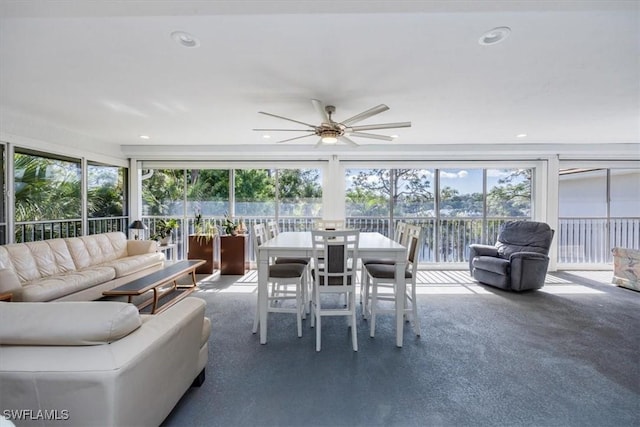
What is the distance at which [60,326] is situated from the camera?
1132 millimetres

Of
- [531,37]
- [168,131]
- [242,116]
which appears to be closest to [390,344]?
[531,37]

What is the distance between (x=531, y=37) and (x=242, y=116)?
115 inches

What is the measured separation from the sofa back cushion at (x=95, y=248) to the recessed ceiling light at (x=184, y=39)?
3336mm

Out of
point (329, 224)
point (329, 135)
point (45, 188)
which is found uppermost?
point (329, 135)

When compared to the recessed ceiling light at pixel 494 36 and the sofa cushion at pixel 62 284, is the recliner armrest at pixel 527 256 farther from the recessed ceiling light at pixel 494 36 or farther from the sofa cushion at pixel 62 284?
the sofa cushion at pixel 62 284

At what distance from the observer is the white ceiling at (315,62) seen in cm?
154

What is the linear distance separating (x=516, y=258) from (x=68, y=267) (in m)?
6.03

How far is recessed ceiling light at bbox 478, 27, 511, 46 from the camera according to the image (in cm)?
178

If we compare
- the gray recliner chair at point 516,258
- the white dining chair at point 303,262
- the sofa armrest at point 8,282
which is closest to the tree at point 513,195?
the gray recliner chair at point 516,258

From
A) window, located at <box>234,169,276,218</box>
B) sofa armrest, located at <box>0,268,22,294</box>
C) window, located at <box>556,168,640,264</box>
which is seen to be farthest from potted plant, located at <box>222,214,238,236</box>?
window, located at <box>556,168,640,264</box>

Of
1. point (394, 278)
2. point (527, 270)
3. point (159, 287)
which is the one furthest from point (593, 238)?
point (159, 287)

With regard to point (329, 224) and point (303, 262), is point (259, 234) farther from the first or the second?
point (329, 224)

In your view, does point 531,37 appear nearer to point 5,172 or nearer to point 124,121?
point 124,121

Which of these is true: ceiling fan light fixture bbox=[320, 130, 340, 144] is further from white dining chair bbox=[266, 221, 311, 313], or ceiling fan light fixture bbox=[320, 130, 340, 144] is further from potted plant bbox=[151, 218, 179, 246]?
potted plant bbox=[151, 218, 179, 246]
